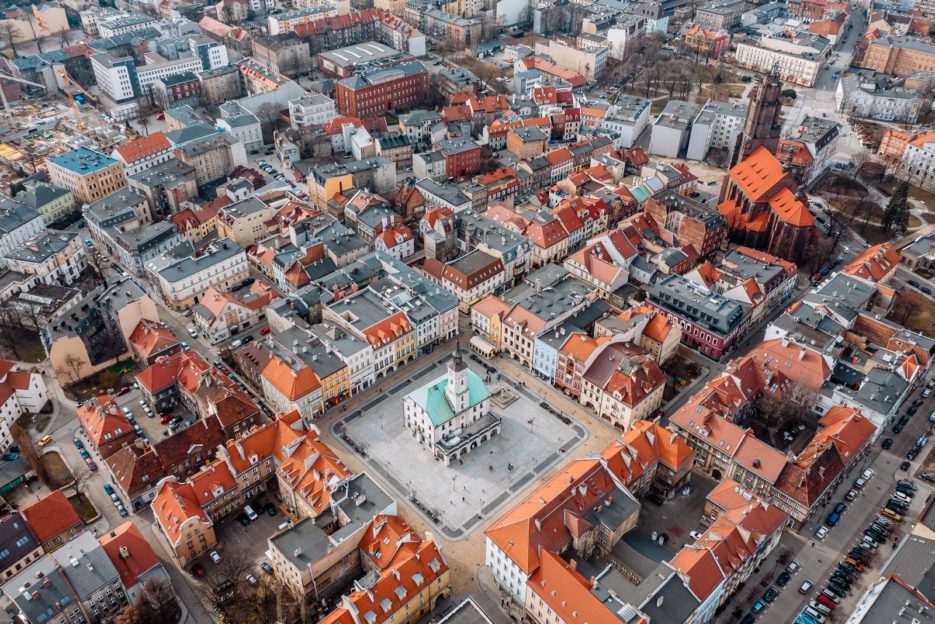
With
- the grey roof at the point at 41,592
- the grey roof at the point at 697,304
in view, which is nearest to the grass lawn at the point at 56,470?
the grey roof at the point at 41,592

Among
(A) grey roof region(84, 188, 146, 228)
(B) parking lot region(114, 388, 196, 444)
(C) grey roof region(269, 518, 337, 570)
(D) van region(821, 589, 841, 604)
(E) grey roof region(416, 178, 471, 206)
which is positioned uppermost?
(A) grey roof region(84, 188, 146, 228)

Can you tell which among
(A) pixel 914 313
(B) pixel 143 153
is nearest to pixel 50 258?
(B) pixel 143 153

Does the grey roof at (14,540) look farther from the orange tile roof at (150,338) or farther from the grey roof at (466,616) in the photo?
the grey roof at (466,616)

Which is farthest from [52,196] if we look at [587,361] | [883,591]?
[883,591]

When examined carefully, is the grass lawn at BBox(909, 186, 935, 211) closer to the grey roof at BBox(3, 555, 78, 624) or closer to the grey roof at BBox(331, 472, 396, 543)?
the grey roof at BBox(331, 472, 396, 543)

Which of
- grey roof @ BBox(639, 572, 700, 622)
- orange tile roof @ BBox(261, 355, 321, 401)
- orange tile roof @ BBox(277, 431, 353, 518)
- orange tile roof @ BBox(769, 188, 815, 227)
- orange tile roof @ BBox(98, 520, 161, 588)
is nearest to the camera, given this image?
grey roof @ BBox(639, 572, 700, 622)

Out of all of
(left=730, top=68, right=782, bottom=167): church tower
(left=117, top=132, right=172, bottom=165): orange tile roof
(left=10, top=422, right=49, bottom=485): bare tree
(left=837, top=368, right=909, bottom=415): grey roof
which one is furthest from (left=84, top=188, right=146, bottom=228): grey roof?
(left=837, top=368, right=909, bottom=415): grey roof
